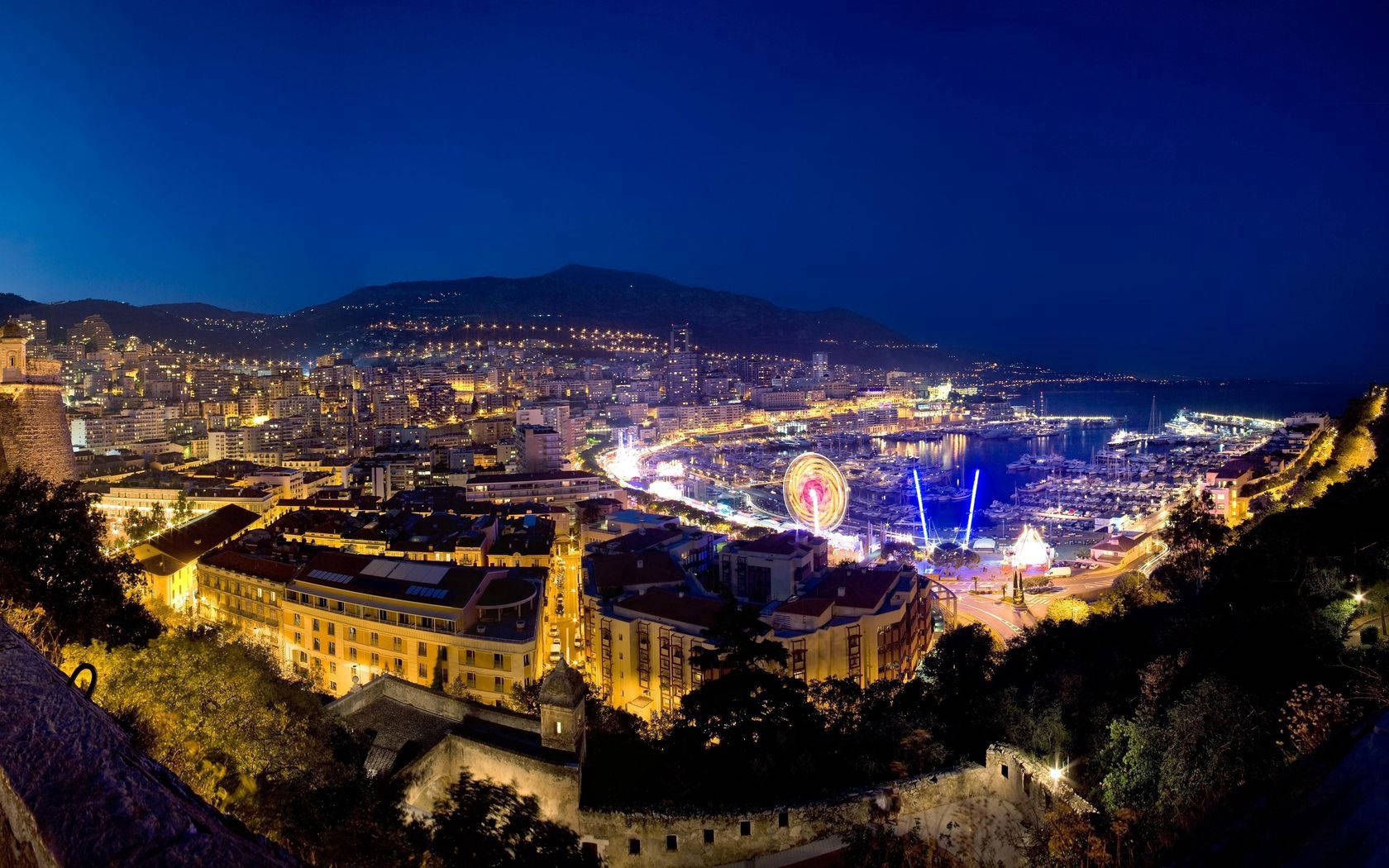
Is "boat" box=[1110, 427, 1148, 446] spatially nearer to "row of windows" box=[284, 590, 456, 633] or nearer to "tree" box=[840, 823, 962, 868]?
"row of windows" box=[284, 590, 456, 633]

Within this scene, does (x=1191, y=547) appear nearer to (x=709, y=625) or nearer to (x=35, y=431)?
(x=709, y=625)

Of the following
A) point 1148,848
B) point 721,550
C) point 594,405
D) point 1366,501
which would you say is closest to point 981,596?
point 721,550

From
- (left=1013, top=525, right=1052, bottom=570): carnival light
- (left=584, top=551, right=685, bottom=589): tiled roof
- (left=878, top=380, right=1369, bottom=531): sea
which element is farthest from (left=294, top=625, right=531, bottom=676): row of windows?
(left=878, top=380, right=1369, bottom=531): sea

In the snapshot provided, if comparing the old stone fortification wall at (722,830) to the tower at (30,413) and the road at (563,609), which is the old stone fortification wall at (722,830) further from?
the tower at (30,413)

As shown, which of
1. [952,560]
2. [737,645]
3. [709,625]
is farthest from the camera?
[952,560]

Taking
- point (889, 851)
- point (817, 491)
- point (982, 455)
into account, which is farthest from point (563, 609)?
point (982, 455)

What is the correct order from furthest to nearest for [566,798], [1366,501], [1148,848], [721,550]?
[721,550] < [1366,501] < [566,798] < [1148,848]

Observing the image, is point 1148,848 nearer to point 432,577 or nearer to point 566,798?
point 566,798
